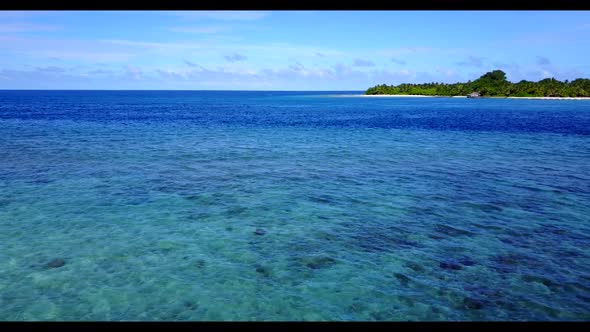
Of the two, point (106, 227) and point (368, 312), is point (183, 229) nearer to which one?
point (106, 227)

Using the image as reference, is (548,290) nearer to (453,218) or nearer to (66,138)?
(453,218)

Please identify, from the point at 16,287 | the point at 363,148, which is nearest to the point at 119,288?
the point at 16,287

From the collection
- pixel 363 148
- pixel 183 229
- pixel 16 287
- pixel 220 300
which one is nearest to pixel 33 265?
pixel 16 287

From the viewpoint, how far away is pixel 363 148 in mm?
41281

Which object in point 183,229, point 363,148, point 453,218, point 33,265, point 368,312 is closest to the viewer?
point 368,312

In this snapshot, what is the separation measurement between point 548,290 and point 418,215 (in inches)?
281

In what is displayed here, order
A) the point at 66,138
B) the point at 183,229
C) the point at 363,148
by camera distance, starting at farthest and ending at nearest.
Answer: the point at 66,138 → the point at 363,148 → the point at 183,229

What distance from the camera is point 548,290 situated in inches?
448
